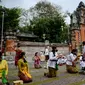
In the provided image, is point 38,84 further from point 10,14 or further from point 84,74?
point 10,14

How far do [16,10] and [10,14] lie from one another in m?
2.25

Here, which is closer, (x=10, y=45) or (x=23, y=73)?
(x=23, y=73)

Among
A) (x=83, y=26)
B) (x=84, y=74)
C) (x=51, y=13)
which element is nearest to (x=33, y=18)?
(x=51, y=13)

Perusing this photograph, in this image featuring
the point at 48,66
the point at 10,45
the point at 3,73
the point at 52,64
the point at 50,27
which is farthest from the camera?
the point at 50,27

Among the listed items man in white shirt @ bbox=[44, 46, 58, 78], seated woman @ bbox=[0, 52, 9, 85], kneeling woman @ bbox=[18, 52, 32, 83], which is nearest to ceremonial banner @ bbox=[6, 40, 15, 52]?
man in white shirt @ bbox=[44, 46, 58, 78]

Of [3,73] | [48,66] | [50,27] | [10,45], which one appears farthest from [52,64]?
[50,27]

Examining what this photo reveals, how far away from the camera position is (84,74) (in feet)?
51.3

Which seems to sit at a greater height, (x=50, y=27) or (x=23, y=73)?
(x=50, y=27)

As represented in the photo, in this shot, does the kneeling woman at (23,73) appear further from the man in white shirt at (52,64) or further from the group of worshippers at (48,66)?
the man in white shirt at (52,64)

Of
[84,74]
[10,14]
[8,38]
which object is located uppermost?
[10,14]

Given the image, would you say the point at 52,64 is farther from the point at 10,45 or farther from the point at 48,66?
the point at 10,45

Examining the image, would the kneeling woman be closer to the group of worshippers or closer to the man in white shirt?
the group of worshippers

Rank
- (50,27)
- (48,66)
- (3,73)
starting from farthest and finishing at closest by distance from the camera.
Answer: (50,27), (48,66), (3,73)

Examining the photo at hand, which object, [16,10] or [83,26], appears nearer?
[83,26]
